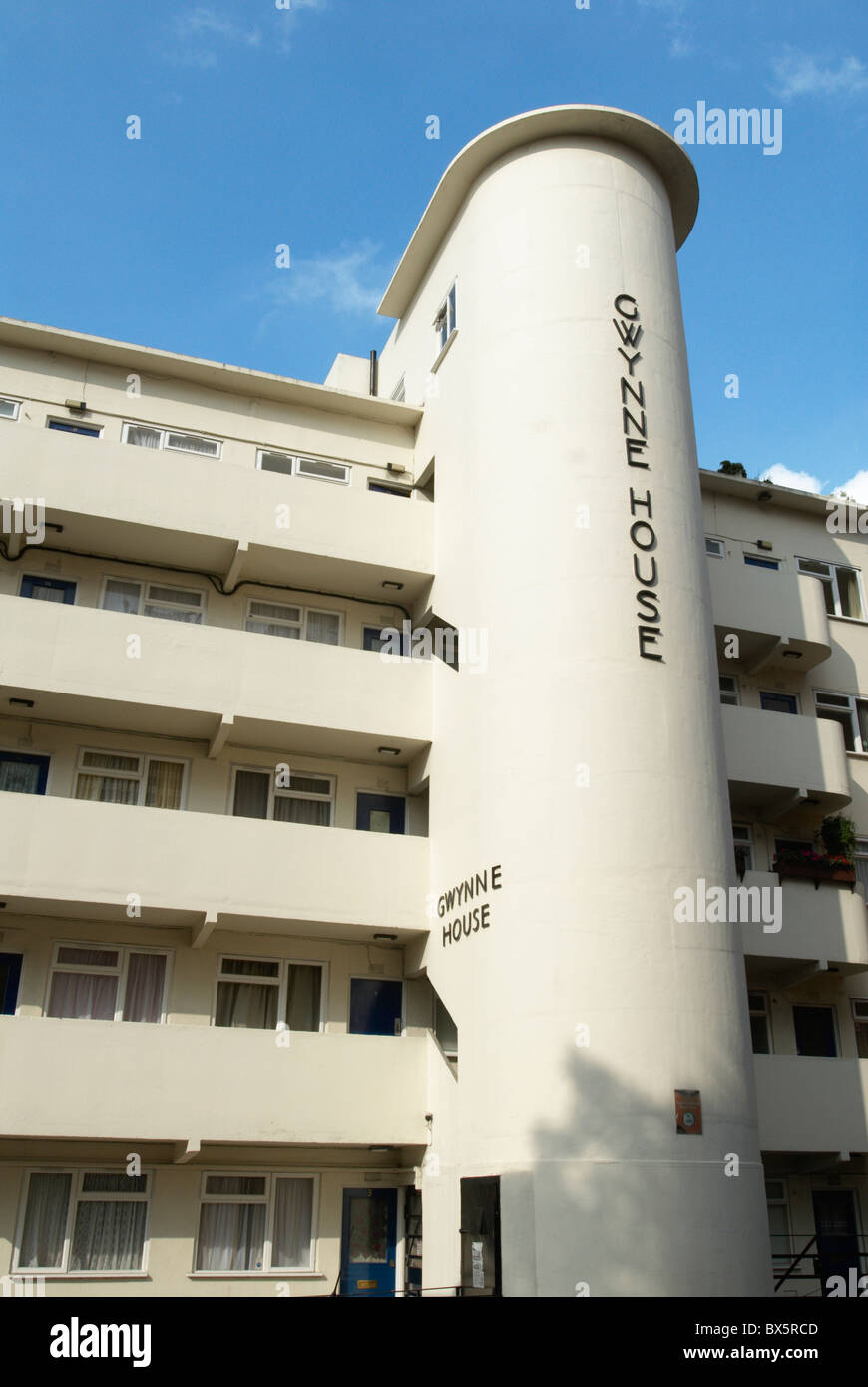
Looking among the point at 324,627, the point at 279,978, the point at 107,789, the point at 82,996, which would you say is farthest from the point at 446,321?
the point at 82,996

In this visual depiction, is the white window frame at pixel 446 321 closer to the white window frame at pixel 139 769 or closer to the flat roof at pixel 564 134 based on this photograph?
the flat roof at pixel 564 134

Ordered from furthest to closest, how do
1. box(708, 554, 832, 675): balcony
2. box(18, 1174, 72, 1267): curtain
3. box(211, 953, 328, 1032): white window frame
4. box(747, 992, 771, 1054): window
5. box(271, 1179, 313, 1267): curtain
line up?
box(708, 554, 832, 675): balcony < box(747, 992, 771, 1054): window < box(211, 953, 328, 1032): white window frame < box(271, 1179, 313, 1267): curtain < box(18, 1174, 72, 1267): curtain

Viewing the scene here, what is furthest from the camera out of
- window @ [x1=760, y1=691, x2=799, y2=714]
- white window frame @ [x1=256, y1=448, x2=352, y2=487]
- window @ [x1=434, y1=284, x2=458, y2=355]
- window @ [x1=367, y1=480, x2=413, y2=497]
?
window @ [x1=760, y1=691, x2=799, y2=714]

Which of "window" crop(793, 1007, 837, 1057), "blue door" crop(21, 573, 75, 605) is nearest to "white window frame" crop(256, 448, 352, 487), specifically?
"blue door" crop(21, 573, 75, 605)

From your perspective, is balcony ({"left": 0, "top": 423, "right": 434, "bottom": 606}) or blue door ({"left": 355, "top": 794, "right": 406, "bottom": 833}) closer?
balcony ({"left": 0, "top": 423, "right": 434, "bottom": 606})

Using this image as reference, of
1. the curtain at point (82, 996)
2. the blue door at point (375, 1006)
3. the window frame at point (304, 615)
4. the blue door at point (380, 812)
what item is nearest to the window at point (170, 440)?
the window frame at point (304, 615)

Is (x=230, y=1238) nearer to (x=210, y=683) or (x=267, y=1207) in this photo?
(x=267, y=1207)

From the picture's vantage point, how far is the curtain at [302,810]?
19.2m

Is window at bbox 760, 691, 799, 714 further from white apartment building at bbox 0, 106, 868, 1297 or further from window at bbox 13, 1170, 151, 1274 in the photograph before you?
window at bbox 13, 1170, 151, 1274

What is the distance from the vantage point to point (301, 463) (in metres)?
21.4

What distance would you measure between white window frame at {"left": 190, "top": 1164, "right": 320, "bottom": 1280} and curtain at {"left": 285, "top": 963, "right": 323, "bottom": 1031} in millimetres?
2037

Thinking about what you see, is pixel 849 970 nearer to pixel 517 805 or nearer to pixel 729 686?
pixel 729 686

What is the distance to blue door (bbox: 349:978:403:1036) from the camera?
18.2 meters
